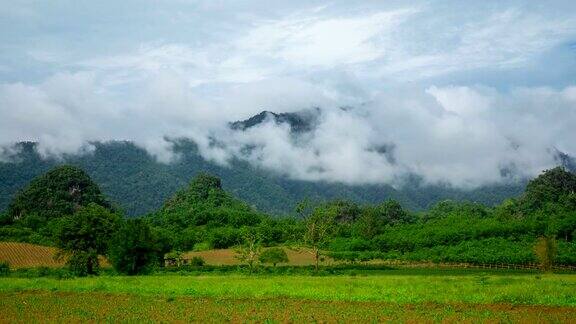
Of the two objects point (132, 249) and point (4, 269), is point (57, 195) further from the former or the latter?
point (132, 249)

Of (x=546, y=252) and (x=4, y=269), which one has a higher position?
(x=4, y=269)

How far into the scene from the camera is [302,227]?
122 meters

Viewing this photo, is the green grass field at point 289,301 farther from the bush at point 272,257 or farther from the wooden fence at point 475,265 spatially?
the bush at point 272,257

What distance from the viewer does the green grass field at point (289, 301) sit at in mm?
36250

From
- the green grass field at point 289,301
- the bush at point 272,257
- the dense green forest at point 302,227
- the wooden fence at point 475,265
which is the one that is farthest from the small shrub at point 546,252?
the bush at point 272,257

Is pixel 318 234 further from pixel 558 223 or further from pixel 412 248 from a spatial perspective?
pixel 558 223

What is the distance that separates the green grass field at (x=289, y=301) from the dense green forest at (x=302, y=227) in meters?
19.2

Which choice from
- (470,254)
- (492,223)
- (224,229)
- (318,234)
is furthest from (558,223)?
(224,229)

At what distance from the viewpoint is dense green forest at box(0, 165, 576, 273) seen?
7894 centimetres

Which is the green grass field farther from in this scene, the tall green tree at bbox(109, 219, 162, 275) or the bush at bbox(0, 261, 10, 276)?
the bush at bbox(0, 261, 10, 276)

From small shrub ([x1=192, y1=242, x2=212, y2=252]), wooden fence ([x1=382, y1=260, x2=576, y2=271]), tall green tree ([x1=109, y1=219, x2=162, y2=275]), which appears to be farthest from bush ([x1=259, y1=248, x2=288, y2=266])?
small shrub ([x1=192, y1=242, x2=212, y2=252])

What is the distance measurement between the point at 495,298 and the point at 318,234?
52061 millimetres

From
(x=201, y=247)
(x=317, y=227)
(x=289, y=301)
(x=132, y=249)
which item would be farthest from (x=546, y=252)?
(x=201, y=247)

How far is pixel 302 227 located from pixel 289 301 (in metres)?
78.2
